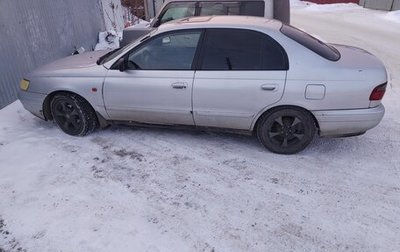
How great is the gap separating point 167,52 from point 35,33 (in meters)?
3.95

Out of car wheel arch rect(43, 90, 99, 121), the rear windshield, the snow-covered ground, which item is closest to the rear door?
the rear windshield

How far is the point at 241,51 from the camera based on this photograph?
3820 millimetres

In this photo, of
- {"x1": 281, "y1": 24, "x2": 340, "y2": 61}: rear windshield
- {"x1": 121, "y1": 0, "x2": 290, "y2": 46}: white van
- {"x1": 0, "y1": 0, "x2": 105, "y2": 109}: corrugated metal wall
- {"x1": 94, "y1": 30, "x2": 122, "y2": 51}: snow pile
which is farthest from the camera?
{"x1": 94, "y1": 30, "x2": 122, "y2": 51}: snow pile

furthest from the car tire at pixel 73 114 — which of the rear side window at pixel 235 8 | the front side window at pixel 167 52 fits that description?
the rear side window at pixel 235 8

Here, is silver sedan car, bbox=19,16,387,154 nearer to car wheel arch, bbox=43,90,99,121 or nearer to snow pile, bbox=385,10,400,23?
car wheel arch, bbox=43,90,99,121

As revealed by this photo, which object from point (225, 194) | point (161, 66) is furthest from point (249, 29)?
point (225, 194)

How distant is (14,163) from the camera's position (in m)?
3.93

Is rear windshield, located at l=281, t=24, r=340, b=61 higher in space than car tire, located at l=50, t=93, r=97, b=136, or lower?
higher

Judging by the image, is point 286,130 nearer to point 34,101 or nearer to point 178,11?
point 34,101

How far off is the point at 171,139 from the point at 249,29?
5.53 ft

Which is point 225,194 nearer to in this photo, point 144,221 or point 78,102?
point 144,221

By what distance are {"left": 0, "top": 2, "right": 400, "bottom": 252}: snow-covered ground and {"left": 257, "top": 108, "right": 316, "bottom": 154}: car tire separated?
0.14m

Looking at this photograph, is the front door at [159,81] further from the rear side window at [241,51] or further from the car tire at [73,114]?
the car tire at [73,114]

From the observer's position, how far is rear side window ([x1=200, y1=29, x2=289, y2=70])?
147 inches
